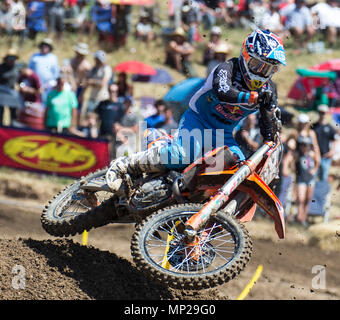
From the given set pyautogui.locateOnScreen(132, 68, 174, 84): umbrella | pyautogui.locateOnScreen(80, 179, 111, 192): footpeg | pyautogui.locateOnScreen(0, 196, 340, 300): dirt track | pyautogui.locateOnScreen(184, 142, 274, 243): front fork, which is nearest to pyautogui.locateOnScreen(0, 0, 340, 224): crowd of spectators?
pyautogui.locateOnScreen(132, 68, 174, 84): umbrella

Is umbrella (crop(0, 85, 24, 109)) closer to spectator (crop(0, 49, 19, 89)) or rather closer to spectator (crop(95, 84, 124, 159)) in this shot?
spectator (crop(0, 49, 19, 89))

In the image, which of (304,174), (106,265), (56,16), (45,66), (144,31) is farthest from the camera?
(144,31)

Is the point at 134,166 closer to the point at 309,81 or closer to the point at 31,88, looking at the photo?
the point at 31,88

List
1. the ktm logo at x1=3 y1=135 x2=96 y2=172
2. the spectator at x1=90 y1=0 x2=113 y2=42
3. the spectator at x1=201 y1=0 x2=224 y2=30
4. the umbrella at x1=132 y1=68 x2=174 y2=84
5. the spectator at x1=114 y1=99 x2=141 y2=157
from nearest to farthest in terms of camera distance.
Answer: the spectator at x1=114 y1=99 x2=141 y2=157 < the ktm logo at x1=3 y1=135 x2=96 y2=172 < the umbrella at x1=132 y1=68 x2=174 y2=84 < the spectator at x1=201 y1=0 x2=224 y2=30 < the spectator at x1=90 y1=0 x2=113 y2=42

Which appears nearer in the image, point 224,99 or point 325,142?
point 224,99

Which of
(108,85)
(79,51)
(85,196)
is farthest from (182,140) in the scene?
(79,51)

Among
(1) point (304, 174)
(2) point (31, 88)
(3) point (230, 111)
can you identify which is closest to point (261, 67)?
(3) point (230, 111)

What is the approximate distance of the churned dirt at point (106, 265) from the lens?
6.04m

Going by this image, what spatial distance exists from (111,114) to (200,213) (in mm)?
6204

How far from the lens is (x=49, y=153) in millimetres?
11758

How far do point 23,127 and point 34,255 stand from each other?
5.73 m

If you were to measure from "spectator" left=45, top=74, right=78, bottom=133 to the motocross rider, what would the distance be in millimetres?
5578

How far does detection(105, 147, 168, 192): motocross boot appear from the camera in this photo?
20.6 ft

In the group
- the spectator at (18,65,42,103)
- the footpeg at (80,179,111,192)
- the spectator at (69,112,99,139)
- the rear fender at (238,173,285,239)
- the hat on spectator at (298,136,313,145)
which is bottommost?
the spectator at (69,112,99,139)
